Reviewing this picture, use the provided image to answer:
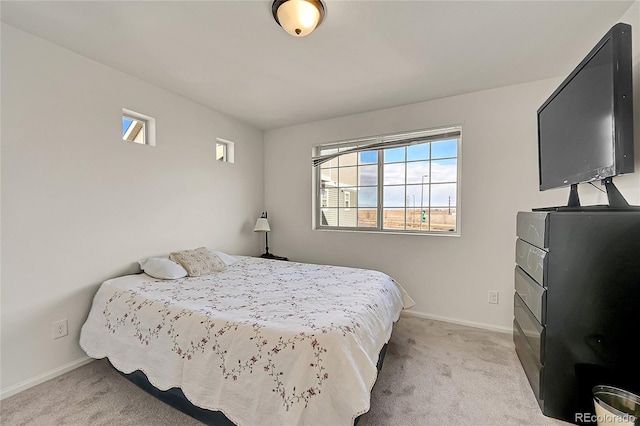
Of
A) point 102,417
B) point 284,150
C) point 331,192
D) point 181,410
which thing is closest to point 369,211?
point 331,192

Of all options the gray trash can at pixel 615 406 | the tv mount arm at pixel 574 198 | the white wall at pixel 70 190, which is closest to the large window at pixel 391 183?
the tv mount arm at pixel 574 198


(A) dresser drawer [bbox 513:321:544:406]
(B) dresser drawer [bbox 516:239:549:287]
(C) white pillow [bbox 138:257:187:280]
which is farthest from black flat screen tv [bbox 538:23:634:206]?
(C) white pillow [bbox 138:257:187:280]

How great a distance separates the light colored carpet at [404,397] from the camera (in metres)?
1.55

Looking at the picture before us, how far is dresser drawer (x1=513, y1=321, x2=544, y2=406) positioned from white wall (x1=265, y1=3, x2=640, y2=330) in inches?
25.9

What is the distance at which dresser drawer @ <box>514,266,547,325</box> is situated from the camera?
1.59 m

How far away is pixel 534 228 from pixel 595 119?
70cm

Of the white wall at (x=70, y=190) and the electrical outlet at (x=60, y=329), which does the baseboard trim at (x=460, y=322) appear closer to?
the white wall at (x=70, y=190)

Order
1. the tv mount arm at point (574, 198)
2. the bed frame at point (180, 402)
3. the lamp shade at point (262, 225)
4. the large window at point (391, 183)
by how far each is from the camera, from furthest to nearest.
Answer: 1. the lamp shade at point (262, 225)
2. the large window at point (391, 183)
3. the tv mount arm at point (574, 198)
4. the bed frame at point (180, 402)

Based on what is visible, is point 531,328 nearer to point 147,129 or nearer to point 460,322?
point 460,322

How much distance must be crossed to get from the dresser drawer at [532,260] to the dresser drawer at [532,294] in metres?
0.04

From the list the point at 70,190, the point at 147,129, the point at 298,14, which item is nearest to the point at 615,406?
the point at 298,14

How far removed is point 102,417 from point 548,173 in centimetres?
340

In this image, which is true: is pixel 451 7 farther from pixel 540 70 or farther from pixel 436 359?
pixel 436 359

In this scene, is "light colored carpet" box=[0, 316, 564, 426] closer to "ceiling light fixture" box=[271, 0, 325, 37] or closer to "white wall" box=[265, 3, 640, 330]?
"white wall" box=[265, 3, 640, 330]
